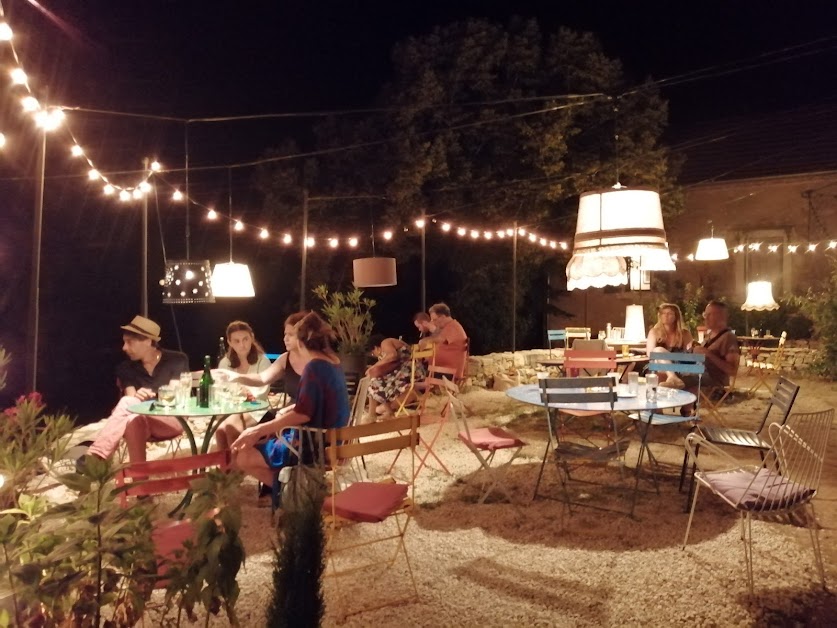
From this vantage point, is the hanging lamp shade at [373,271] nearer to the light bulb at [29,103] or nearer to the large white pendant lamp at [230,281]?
the large white pendant lamp at [230,281]

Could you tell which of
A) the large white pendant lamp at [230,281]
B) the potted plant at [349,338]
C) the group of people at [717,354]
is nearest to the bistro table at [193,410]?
the large white pendant lamp at [230,281]

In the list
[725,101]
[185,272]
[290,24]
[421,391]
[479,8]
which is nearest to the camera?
[185,272]

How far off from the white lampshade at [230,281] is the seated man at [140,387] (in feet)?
3.51

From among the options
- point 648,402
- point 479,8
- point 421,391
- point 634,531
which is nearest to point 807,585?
point 634,531

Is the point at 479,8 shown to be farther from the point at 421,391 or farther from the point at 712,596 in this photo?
the point at 712,596

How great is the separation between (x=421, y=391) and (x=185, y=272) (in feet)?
9.59

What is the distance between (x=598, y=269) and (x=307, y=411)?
170cm

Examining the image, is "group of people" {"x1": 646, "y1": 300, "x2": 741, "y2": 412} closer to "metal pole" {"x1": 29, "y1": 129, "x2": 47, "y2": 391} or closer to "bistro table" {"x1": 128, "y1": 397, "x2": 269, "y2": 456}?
"bistro table" {"x1": 128, "y1": 397, "x2": 269, "y2": 456}

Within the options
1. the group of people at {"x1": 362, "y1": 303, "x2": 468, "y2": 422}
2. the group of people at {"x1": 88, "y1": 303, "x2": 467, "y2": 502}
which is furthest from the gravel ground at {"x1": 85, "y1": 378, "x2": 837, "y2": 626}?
the group of people at {"x1": 362, "y1": 303, "x2": 468, "y2": 422}

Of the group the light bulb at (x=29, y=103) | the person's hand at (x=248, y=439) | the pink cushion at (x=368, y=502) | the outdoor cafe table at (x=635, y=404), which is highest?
the light bulb at (x=29, y=103)

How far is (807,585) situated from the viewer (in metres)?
3.01

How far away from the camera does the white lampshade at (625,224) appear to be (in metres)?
3.15

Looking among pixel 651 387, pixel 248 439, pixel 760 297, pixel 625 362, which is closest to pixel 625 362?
pixel 625 362

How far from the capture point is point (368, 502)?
9.53 ft
